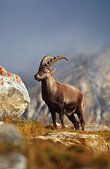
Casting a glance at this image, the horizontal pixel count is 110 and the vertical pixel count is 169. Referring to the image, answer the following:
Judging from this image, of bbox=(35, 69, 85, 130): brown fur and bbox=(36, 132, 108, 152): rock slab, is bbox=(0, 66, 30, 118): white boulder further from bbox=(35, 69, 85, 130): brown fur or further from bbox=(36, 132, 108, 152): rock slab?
bbox=(36, 132, 108, 152): rock slab

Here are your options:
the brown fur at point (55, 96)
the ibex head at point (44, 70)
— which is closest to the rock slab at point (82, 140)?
the brown fur at point (55, 96)

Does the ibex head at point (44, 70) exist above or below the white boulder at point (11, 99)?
above

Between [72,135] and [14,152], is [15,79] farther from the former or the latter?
[14,152]

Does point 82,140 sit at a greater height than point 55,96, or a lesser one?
lesser

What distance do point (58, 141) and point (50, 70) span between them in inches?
179

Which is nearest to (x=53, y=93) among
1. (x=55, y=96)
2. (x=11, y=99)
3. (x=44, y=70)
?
(x=55, y=96)

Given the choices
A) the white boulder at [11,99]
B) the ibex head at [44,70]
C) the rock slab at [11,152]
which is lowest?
the rock slab at [11,152]

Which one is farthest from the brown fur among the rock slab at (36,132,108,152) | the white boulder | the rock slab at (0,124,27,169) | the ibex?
the rock slab at (0,124,27,169)

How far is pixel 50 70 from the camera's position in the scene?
10812 mm

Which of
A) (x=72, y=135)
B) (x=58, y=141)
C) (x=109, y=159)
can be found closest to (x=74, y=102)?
(x=72, y=135)

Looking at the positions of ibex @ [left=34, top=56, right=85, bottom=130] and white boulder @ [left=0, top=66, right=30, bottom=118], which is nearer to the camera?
white boulder @ [left=0, top=66, right=30, bottom=118]

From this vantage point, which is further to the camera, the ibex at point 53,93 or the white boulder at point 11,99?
the ibex at point 53,93

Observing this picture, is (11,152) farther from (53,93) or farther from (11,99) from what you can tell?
(53,93)

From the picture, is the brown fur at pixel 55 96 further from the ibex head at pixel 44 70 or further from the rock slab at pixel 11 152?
the rock slab at pixel 11 152
